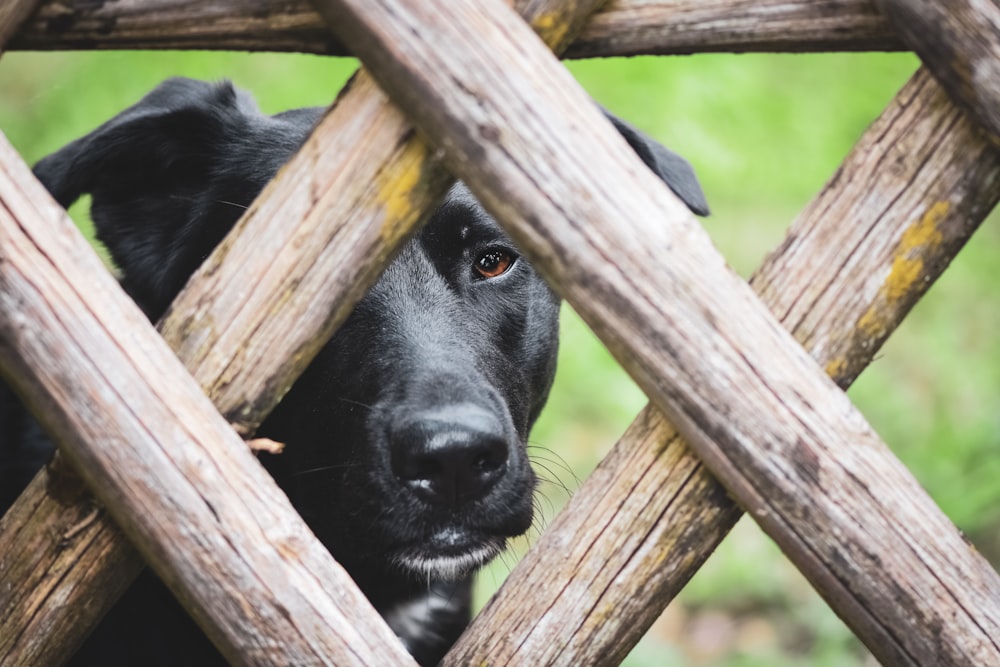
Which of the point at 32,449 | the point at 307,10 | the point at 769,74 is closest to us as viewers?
the point at 307,10

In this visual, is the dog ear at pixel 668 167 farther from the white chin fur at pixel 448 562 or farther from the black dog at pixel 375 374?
the white chin fur at pixel 448 562

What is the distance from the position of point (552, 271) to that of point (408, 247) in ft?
3.25

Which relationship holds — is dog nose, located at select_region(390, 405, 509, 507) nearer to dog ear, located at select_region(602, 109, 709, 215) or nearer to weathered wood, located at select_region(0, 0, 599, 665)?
weathered wood, located at select_region(0, 0, 599, 665)

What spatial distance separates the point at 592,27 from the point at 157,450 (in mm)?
886

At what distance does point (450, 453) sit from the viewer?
1760 mm

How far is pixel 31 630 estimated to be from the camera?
1431 millimetres

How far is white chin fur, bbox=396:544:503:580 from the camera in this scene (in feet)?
6.42

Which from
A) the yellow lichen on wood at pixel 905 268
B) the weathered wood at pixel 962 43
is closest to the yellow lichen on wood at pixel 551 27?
the weathered wood at pixel 962 43

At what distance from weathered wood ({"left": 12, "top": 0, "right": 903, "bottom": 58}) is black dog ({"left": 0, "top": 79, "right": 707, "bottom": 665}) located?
26.0 inches

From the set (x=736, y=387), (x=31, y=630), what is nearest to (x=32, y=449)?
(x=31, y=630)

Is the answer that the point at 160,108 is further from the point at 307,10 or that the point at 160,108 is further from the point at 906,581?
the point at 906,581

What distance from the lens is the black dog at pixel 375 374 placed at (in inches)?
73.4

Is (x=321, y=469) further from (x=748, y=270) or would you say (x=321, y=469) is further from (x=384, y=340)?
(x=748, y=270)

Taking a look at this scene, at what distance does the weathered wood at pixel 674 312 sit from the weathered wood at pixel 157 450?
20.0 inches
